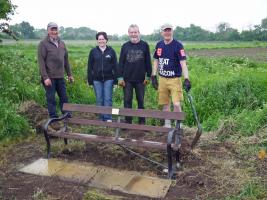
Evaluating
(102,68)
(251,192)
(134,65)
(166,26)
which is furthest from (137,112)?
(251,192)

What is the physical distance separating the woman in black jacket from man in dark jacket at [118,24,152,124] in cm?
22

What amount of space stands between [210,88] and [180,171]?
4.00m

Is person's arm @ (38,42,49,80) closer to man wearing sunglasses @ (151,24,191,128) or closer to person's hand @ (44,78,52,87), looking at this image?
person's hand @ (44,78,52,87)

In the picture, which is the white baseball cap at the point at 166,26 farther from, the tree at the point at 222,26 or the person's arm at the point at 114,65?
the tree at the point at 222,26

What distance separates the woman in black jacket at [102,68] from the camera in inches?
272

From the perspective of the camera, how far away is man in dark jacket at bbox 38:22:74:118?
6.68 metres

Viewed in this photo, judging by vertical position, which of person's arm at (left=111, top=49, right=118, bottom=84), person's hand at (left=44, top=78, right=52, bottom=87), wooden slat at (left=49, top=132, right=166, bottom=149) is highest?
person's arm at (left=111, top=49, right=118, bottom=84)

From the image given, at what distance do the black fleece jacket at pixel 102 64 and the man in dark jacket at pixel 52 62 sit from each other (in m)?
0.56

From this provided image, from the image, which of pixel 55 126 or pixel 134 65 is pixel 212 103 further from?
pixel 55 126

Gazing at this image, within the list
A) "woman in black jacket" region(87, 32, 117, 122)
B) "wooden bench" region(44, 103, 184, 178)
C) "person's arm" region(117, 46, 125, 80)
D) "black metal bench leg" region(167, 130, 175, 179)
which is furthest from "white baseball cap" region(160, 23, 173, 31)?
"black metal bench leg" region(167, 130, 175, 179)

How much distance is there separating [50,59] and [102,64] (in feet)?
3.10

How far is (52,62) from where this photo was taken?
6828 mm

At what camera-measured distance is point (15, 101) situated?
821cm

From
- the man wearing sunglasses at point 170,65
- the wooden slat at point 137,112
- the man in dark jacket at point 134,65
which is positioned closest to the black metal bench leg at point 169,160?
the wooden slat at point 137,112
